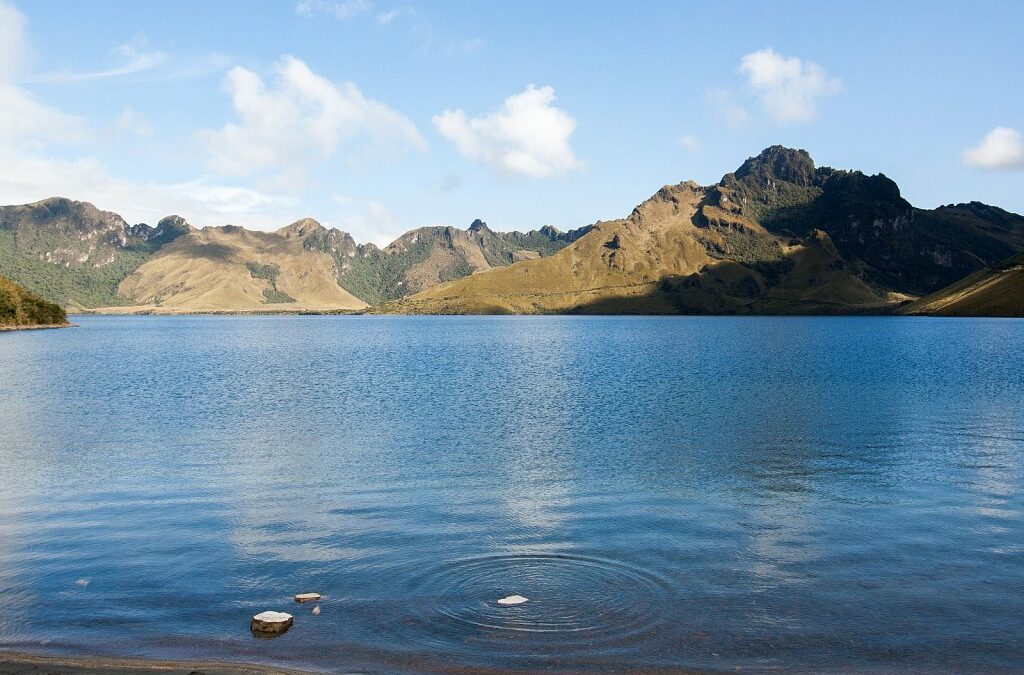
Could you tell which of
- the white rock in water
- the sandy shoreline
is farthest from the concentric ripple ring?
the sandy shoreline

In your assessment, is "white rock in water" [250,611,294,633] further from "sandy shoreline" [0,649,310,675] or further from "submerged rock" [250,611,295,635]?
"sandy shoreline" [0,649,310,675]

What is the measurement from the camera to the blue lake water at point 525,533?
19797mm

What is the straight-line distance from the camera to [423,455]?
4569 centimetres

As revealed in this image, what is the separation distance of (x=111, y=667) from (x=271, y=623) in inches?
144

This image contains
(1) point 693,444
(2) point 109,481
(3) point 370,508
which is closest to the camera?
(3) point 370,508

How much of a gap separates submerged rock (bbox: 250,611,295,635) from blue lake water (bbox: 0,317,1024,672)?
0.47m

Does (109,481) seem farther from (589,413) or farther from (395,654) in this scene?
(589,413)

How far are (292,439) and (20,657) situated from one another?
33.1 metres

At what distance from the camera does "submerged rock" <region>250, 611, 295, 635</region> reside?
20.1m

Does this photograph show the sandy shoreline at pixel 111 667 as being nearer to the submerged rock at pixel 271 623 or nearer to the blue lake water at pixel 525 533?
the blue lake water at pixel 525 533

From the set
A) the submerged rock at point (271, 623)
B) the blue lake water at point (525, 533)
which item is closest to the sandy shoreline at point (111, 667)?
the blue lake water at point (525, 533)

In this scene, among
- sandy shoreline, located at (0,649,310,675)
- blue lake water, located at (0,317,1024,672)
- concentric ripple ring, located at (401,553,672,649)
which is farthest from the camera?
concentric ripple ring, located at (401,553,672,649)

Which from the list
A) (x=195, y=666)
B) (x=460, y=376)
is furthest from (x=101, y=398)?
(x=195, y=666)

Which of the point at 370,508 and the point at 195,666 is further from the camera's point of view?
the point at 370,508
